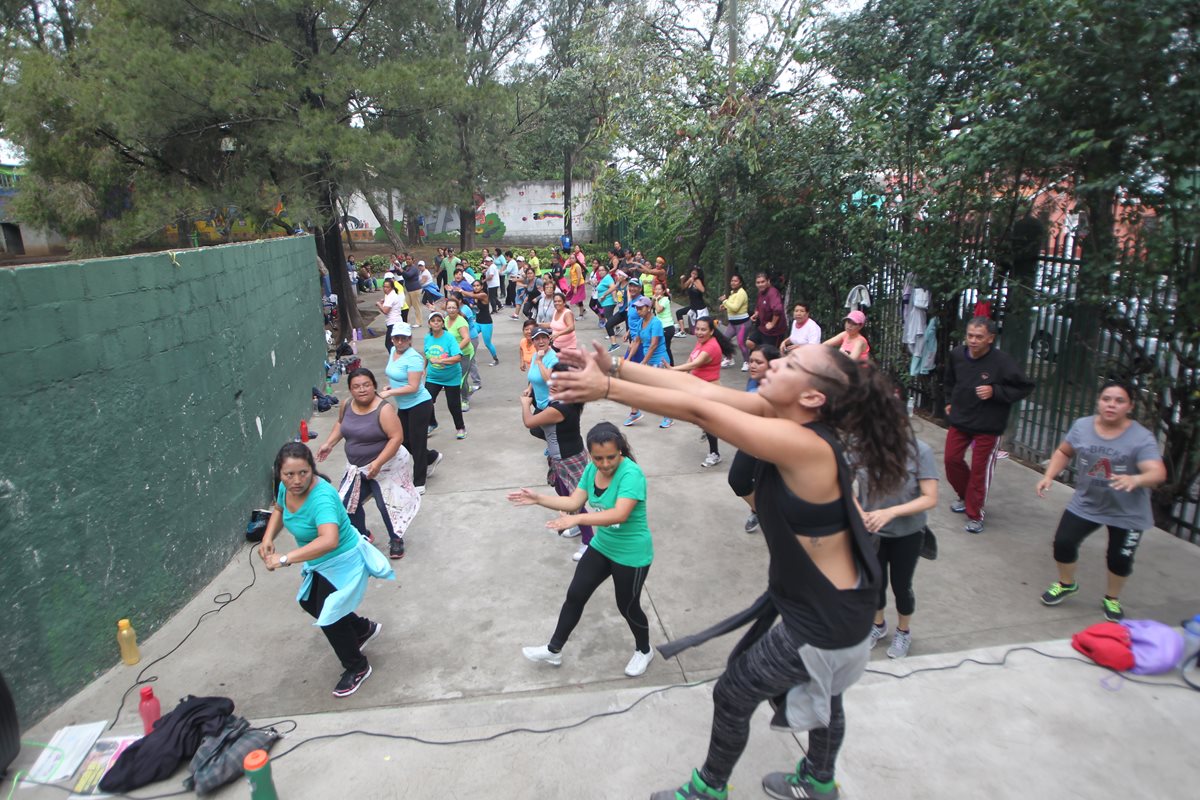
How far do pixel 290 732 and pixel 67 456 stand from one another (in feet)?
6.56

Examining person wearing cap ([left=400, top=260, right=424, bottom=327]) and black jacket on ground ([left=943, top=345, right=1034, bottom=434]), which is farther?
person wearing cap ([left=400, top=260, right=424, bottom=327])

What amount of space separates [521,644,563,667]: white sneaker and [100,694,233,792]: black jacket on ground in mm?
1587

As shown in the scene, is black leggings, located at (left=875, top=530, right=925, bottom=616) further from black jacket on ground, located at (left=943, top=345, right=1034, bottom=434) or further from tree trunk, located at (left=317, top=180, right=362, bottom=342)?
tree trunk, located at (left=317, top=180, right=362, bottom=342)

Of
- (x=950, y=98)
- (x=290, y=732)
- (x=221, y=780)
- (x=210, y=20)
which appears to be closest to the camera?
(x=221, y=780)

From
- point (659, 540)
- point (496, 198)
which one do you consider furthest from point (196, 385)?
point (496, 198)

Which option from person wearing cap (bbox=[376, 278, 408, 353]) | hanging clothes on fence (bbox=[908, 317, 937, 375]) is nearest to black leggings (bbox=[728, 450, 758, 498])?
hanging clothes on fence (bbox=[908, 317, 937, 375])

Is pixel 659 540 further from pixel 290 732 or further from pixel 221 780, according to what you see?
pixel 221 780

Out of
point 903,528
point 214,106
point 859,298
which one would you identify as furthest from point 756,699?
point 214,106

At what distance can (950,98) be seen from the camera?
8453 millimetres

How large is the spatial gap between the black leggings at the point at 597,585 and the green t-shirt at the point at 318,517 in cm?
59

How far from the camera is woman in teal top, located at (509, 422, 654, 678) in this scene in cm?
404

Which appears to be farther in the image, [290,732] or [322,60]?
[322,60]

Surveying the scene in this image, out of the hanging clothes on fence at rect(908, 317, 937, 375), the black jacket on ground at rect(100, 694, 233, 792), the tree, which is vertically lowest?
the black jacket on ground at rect(100, 694, 233, 792)

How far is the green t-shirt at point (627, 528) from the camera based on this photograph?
4062 millimetres
